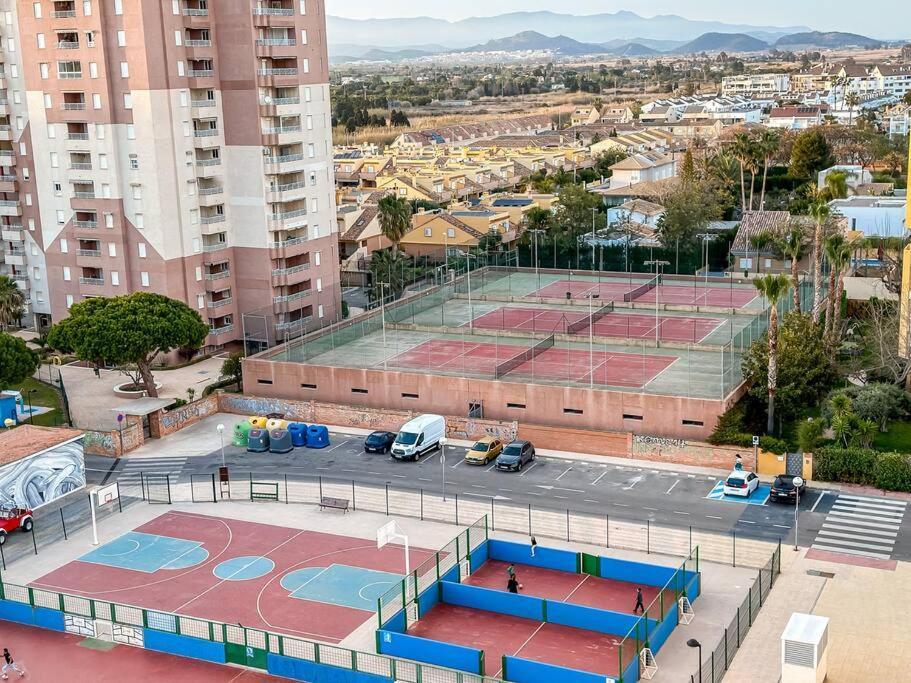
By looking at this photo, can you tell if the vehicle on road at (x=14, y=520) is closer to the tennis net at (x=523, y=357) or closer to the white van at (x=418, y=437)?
the white van at (x=418, y=437)

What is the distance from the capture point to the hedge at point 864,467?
47500mm

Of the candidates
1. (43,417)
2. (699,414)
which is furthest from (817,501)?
(43,417)

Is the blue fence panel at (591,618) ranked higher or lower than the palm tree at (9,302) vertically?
lower

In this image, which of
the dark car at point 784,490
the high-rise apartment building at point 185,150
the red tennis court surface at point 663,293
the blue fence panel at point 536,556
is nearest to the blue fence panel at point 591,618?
the blue fence panel at point 536,556

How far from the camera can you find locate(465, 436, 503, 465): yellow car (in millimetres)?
A: 52938

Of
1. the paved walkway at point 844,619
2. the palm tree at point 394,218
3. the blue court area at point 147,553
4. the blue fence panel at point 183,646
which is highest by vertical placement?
the palm tree at point 394,218

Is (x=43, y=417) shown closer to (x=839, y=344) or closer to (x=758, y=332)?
(x=758, y=332)

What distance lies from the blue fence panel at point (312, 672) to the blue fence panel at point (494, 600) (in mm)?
5883

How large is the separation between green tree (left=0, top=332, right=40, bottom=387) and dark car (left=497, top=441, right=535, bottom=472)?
2673 cm

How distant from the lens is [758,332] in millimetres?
62156

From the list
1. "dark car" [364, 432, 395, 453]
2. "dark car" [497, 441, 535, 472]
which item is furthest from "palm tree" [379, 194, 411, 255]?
"dark car" [497, 441, 535, 472]

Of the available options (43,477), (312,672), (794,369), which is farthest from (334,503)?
(794,369)

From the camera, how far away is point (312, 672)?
3353cm

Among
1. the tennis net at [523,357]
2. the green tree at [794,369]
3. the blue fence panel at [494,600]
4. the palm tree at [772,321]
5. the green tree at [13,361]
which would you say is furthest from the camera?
the green tree at [13,361]
